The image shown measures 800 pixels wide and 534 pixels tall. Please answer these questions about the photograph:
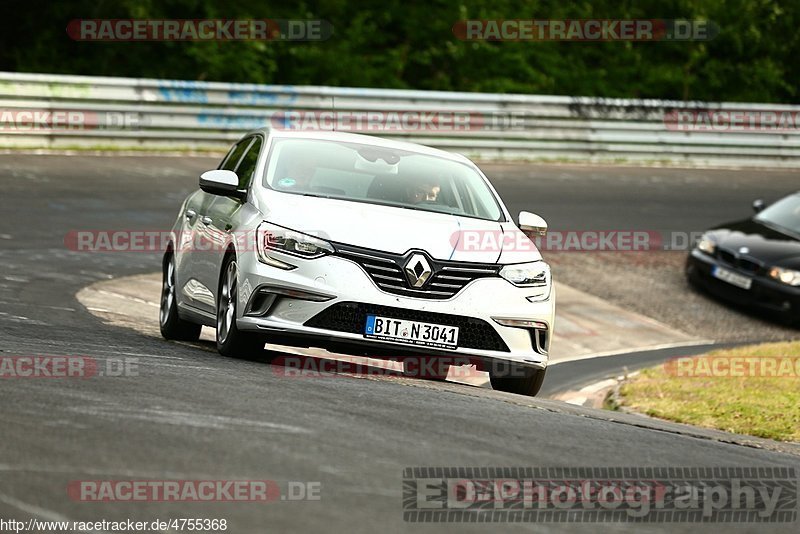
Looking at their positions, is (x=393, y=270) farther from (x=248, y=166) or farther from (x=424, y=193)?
(x=248, y=166)

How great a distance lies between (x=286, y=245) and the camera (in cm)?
892

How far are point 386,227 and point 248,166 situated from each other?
1.64m

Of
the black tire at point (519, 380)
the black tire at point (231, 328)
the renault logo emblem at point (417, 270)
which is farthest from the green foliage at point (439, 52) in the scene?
the renault logo emblem at point (417, 270)

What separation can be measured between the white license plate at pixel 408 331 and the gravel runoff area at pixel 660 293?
26.7 ft

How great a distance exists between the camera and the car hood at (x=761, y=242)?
680 inches

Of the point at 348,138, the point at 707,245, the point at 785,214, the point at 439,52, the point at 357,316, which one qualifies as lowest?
the point at 707,245

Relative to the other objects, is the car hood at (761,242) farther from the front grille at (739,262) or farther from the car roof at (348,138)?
the car roof at (348,138)

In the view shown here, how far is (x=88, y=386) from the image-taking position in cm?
716

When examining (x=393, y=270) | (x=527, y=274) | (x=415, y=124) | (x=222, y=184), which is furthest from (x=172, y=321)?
(x=415, y=124)

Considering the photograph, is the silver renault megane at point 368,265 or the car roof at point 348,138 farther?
the car roof at point 348,138

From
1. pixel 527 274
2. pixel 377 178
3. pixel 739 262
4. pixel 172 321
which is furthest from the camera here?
pixel 739 262

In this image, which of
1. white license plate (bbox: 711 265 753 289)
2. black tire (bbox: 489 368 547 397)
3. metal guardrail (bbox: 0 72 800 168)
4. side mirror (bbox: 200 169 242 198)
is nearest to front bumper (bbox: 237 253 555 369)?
black tire (bbox: 489 368 547 397)

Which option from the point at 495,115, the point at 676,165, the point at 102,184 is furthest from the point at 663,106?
the point at 102,184

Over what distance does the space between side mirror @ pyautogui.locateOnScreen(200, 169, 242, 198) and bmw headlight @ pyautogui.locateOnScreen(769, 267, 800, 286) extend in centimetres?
909
